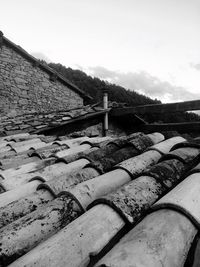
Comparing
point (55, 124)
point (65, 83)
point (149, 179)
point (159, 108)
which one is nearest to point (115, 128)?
point (55, 124)

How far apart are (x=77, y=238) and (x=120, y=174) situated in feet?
2.67

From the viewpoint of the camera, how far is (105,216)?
1171 mm

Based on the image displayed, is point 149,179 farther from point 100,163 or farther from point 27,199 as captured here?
point 27,199

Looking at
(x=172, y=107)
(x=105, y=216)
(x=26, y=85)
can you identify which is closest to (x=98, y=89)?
(x=26, y=85)

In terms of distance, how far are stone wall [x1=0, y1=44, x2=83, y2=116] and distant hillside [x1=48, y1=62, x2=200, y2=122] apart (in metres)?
2.26

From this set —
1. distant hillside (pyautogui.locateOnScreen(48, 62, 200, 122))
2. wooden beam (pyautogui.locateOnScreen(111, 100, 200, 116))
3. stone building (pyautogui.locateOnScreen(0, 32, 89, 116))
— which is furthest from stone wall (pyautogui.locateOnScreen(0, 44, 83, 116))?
wooden beam (pyautogui.locateOnScreen(111, 100, 200, 116))

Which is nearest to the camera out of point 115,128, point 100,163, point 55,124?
point 100,163

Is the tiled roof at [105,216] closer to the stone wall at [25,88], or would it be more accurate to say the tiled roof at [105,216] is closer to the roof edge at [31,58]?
the stone wall at [25,88]

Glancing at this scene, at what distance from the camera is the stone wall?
9.61 metres

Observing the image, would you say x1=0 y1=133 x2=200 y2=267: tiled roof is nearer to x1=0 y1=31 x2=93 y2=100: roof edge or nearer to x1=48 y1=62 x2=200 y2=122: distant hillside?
x1=48 y1=62 x2=200 y2=122: distant hillside

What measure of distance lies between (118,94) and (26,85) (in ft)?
19.9

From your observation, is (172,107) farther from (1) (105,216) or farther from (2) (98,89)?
(2) (98,89)

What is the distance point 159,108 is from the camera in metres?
3.68

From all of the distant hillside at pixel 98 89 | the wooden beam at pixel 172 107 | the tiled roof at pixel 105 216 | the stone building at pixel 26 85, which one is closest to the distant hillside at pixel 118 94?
the distant hillside at pixel 98 89
